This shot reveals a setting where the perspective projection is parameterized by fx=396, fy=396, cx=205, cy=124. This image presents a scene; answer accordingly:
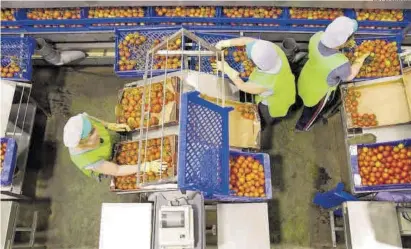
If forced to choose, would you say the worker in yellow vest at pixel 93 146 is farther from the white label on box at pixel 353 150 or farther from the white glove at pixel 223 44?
the white label on box at pixel 353 150

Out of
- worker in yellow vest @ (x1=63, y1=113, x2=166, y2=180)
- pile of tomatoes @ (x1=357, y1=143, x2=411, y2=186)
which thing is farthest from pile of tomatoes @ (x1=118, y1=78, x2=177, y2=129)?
pile of tomatoes @ (x1=357, y1=143, x2=411, y2=186)

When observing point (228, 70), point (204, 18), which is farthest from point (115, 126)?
point (204, 18)

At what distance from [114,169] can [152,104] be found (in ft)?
2.38

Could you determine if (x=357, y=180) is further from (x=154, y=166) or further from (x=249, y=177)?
(x=154, y=166)

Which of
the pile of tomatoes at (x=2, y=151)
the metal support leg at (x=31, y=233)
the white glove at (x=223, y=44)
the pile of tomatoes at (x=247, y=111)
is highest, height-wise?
the white glove at (x=223, y=44)

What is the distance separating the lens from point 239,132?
393cm

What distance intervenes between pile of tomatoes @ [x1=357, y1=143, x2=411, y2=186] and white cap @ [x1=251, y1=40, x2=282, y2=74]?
1.33m

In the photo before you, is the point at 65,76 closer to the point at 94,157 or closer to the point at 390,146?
the point at 94,157

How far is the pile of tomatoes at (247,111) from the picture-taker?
4004mm

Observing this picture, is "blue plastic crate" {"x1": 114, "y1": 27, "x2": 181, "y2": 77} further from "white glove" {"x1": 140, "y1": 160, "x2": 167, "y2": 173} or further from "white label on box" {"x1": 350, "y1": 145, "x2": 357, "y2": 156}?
"white label on box" {"x1": 350, "y1": 145, "x2": 357, "y2": 156}

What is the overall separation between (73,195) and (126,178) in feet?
4.37

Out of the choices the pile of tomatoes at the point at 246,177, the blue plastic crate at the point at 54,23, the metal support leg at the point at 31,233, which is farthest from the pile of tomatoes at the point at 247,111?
the metal support leg at the point at 31,233

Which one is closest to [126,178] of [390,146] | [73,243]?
[73,243]

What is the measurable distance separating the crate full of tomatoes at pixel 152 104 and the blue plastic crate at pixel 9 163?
3.59 feet
